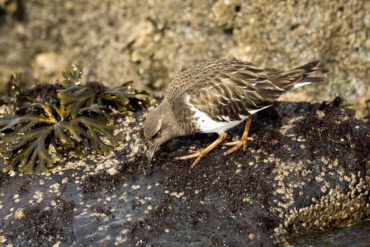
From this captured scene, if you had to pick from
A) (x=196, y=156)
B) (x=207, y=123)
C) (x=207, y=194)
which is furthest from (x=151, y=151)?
(x=207, y=194)

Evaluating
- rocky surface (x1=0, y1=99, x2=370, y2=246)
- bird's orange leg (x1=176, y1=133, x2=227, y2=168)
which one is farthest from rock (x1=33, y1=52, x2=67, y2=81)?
bird's orange leg (x1=176, y1=133, x2=227, y2=168)

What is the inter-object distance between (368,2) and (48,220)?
16.8ft

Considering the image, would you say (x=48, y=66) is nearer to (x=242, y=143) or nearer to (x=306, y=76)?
(x=242, y=143)

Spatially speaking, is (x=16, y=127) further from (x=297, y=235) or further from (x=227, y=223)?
(x=297, y=235)

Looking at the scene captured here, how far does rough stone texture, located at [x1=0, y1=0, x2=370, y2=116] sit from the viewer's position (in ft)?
26.8

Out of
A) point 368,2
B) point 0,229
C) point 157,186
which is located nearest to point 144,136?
point 157,186

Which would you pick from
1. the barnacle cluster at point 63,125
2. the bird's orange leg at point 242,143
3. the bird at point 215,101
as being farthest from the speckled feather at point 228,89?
the barnacle cluster at point 63,125

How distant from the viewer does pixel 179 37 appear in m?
8.94

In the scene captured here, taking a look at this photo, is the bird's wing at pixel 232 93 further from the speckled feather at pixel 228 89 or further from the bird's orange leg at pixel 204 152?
the bird's orange leg at pixel 204 152

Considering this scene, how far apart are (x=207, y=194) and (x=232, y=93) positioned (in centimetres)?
114

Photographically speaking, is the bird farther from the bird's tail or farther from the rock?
the rock

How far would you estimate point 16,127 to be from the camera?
20.7 feet

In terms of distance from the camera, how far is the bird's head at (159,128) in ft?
19.2

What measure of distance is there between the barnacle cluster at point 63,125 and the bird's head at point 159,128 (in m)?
0.45
